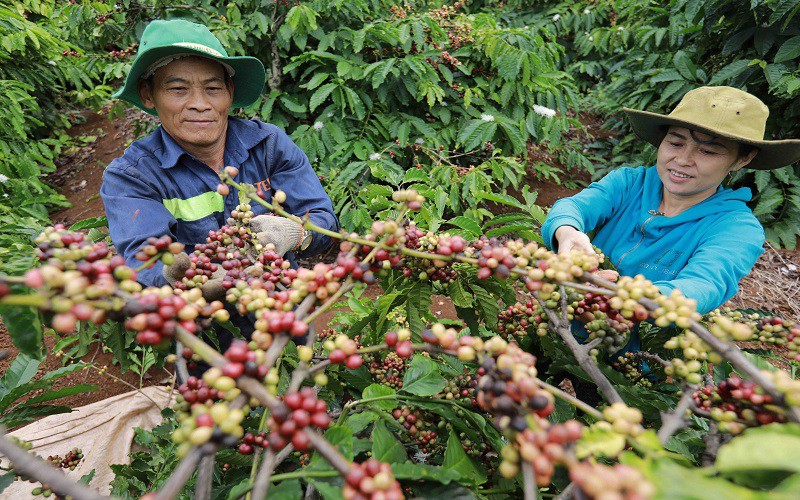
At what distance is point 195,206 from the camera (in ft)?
6.89

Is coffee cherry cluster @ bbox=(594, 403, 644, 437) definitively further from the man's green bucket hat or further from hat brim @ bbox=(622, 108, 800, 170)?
the man's green bucket hat

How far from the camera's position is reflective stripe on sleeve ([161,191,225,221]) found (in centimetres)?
205

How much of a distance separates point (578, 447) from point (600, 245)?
6.27 ft

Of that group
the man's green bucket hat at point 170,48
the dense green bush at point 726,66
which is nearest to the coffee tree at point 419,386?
the man's green bucket hat at point 170,48

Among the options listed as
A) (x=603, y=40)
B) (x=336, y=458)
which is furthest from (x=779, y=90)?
(x=336, y=458)

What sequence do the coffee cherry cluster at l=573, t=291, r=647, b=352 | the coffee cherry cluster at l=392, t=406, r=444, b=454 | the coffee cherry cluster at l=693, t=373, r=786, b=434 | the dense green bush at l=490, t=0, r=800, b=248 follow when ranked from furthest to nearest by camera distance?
the dense green bush at l=490, t=0, r=800, b=248 → the coffee cherry cluster at l=392, t=406, r=444, b=454 → the coffee cherry cluster at l=573, t=291, r=647, b=352 → the coffee cherry cluster at l=693, t=373, r=786, b=434

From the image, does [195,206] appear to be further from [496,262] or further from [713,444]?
[713,444]

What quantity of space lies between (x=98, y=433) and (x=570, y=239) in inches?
101

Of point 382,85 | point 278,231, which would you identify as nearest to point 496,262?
point 278,231

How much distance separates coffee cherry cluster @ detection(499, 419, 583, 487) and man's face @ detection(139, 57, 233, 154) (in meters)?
1.98

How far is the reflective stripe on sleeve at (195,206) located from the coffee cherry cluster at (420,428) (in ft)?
4.83

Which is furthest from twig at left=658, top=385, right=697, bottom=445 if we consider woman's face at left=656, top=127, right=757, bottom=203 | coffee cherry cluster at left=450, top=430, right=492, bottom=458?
woman's face at left=656, top=127, right=757, bottom=203

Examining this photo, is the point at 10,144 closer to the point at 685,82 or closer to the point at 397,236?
the point at 397,236

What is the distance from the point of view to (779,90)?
383cm
